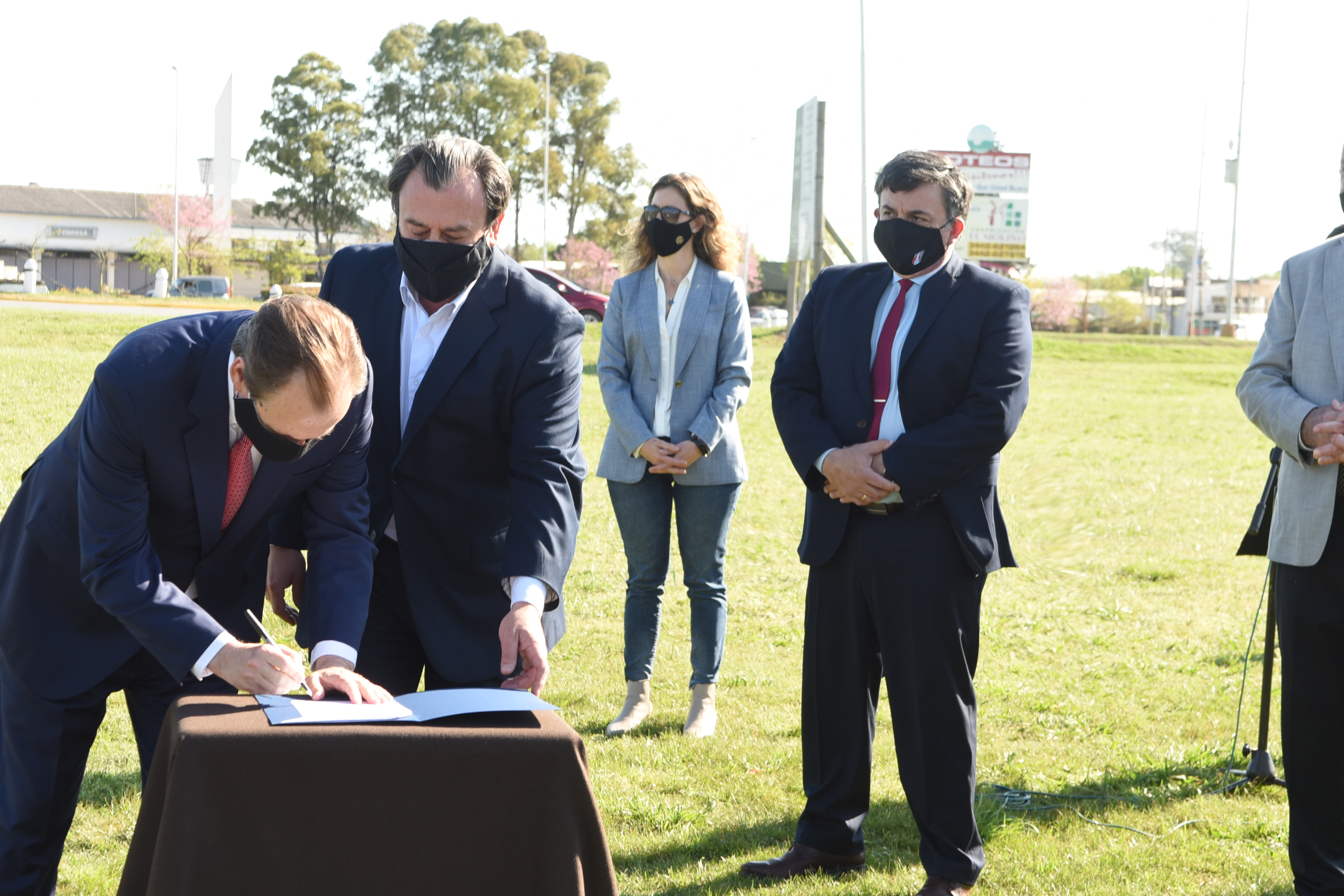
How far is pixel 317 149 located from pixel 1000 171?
2313 cm

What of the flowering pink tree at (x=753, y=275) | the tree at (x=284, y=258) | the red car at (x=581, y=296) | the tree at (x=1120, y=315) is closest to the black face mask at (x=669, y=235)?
the red car at (x=581, y=296)

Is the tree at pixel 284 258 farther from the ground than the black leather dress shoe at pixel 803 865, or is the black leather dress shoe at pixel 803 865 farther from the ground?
the tree at pixel 284 258

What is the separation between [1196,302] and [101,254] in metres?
55.8

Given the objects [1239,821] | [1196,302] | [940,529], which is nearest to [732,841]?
[940,529]

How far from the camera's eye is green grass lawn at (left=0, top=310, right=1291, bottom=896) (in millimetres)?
3869

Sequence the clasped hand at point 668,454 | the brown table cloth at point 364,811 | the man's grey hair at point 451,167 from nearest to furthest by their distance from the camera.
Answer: the brown table cloth at point 364,811, the man's grey hair at point 451,167, the clasped hand at point 668,454

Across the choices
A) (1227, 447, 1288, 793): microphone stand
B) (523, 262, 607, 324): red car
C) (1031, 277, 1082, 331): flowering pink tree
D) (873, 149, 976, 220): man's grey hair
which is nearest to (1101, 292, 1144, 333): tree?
(1031, 277, 1082, 331): flowering pink tree

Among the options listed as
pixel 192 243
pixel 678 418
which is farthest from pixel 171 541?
pixel 192 243

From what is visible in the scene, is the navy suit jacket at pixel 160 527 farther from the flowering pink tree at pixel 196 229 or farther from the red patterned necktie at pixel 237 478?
the flowering pink tree at pixel 196 229

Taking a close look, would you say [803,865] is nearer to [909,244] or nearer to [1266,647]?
[909,244]

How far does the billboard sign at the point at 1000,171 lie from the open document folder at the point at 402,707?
31721 millimetres

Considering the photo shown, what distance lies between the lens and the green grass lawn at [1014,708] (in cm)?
387

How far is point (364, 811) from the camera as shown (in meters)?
2.02

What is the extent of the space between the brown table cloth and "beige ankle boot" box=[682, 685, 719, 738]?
9.42ft
